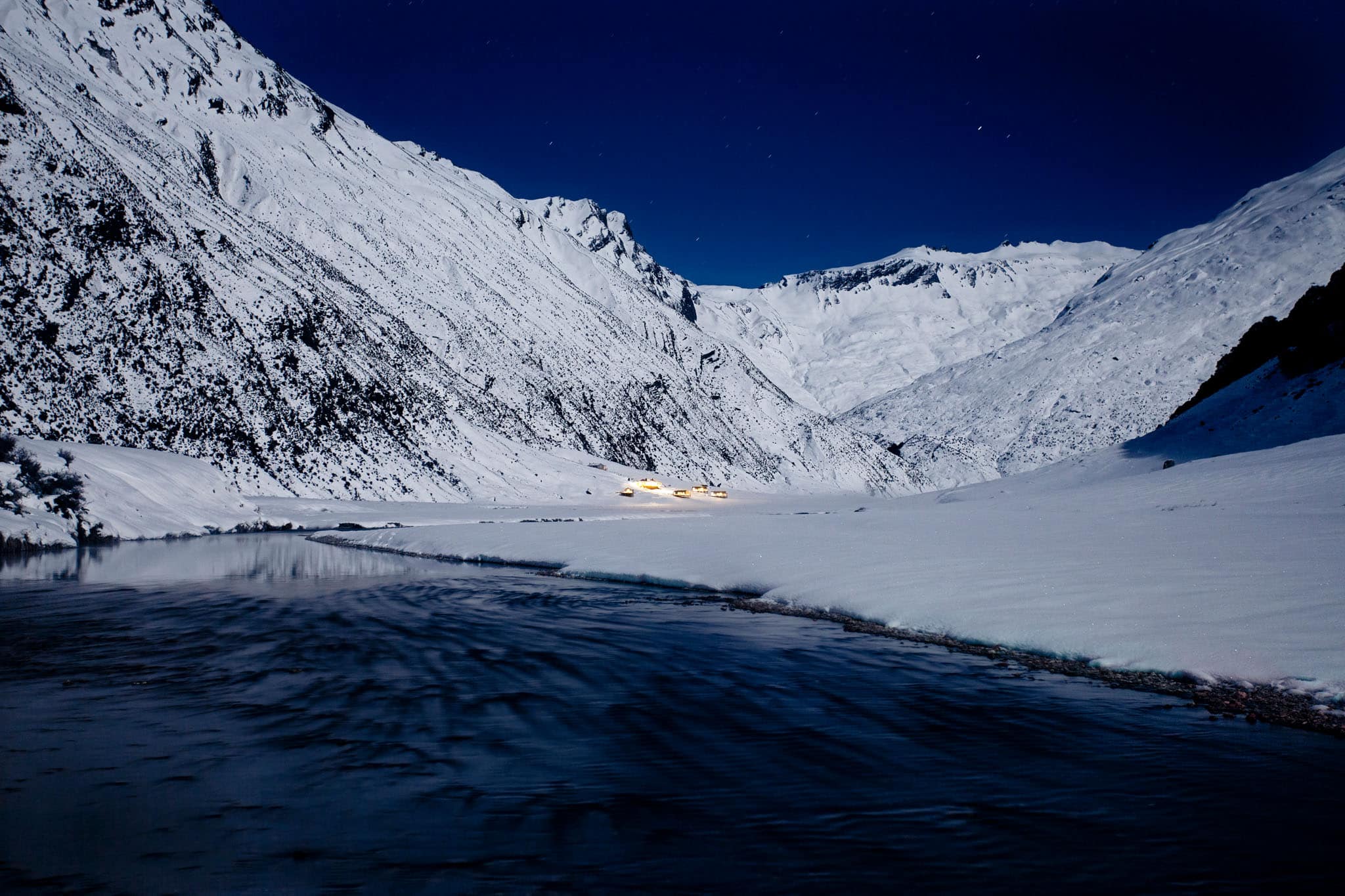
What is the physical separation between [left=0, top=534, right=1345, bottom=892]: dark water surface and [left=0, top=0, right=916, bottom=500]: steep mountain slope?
52179mm

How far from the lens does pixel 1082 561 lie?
1631cm

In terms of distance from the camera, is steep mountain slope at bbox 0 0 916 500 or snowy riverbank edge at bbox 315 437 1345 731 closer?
snowy riverbank edge at bbox 315 437 1345 731

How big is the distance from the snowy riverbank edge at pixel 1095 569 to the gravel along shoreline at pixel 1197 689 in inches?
1.1

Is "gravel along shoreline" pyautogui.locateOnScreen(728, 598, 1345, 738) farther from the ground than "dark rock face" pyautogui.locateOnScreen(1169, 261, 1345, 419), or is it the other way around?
"dark rock face" pyautogui.locateOnScreen(1169, 261, 1345, 419)

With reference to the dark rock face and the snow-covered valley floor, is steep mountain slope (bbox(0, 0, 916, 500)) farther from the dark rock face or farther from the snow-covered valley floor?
the dark rock face

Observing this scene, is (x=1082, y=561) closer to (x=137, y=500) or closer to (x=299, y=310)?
(x=137, y=500)

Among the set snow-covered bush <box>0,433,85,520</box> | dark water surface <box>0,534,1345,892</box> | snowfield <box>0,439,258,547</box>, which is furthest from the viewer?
snowfield <box>0,439,258,547</box>

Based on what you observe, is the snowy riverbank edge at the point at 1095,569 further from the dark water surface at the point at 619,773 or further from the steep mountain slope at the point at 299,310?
the steep mountain slope at the point at 299,310

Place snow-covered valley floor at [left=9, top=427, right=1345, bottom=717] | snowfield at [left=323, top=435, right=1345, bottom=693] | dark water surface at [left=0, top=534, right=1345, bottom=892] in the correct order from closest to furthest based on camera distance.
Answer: dark water surface at [left=0, top=534, right=1345, bottom=892], snowfield at [left=323, top=435, right=1345, bottom=693], snow-covered valley floor at [left=9, top=427, right=1345, bottom=717]

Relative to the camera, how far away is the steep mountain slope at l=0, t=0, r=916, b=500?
194 ft

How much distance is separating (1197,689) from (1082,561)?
6.79m

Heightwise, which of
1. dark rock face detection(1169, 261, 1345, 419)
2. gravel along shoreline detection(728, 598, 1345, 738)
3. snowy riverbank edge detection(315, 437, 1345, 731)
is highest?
dark rock face detection(1169, 261, 1345, 419)

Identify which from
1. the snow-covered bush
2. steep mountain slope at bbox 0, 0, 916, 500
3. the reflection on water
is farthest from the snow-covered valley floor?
steep mountain slope at bbox 0, 0, 916, 500

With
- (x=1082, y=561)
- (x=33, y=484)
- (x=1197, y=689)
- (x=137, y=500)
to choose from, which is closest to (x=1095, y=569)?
(x=1082, y=561)
